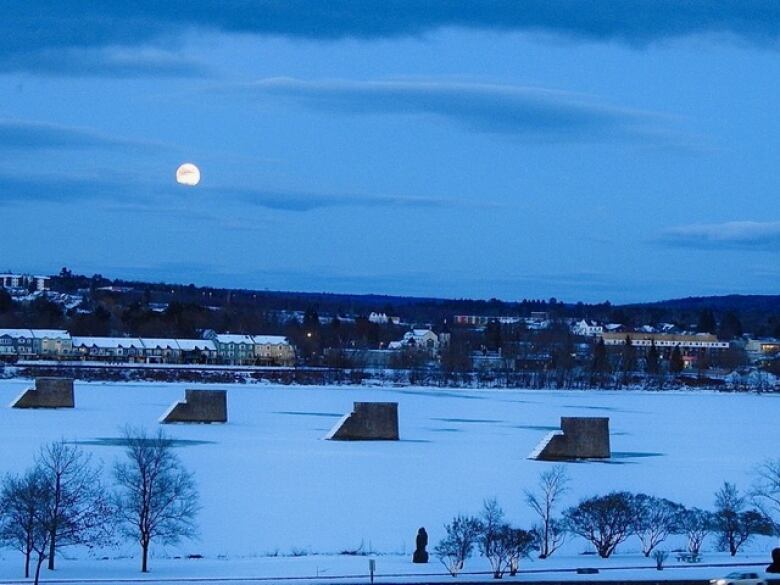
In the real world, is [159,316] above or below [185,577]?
above

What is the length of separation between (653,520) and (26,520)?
7791mm

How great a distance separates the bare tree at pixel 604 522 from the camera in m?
18.1

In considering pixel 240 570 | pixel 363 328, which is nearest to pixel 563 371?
pixel 363 328

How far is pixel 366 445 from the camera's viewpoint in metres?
33.8

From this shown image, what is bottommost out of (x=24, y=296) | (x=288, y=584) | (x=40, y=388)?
(x=288, y=584)

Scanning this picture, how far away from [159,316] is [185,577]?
4659 inches

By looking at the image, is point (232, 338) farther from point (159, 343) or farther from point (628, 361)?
point (628, 361)

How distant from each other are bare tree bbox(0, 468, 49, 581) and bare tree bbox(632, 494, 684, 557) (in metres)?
7.20

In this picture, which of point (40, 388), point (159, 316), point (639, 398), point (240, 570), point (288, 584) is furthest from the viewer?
point (159, 316)

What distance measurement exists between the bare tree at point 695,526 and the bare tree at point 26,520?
7.79 m

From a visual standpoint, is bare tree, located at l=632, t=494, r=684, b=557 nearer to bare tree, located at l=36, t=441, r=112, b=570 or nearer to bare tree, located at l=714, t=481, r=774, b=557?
bare tree, located at l=714, t=481, r=774, b=557

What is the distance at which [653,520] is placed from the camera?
18859mm

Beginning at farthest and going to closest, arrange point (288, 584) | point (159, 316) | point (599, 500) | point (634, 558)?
Answer: 1. point (159, 316)
2. point (599, 500)
3. point (634, 558)
4. point (288, 584)

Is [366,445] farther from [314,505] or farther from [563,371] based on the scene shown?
[563,371]
